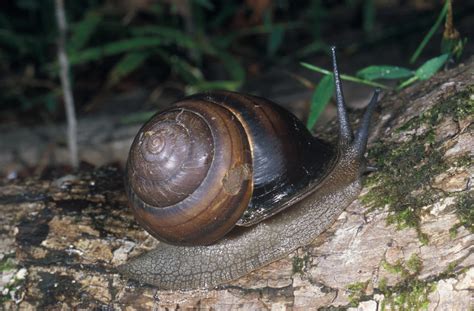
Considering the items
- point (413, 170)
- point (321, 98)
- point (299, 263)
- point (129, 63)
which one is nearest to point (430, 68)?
point (321, 98)

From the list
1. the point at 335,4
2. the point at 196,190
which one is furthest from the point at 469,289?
the point at 335,4

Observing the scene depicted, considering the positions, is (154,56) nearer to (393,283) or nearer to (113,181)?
(113,181)

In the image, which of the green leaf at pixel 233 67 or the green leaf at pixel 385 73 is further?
the green leaf at pixel 233 67

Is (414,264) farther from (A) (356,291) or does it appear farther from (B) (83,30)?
(B) (83,30)

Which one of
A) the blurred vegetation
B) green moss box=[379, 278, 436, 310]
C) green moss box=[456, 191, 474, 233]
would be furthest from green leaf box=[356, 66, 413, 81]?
the blurred vegetation

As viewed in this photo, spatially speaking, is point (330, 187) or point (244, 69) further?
point (244, 69)

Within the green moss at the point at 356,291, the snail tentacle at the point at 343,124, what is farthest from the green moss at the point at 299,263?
the snail tentacle at the point at 343,124

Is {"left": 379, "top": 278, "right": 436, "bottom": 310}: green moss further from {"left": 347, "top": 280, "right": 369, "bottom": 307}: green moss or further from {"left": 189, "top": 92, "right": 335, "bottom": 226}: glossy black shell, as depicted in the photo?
{"left": 189, "top": 92, "right": 335, "bottom": 226}: glossy black shell

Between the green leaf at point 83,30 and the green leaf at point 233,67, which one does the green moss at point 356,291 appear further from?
the green leaf at point 83,30
